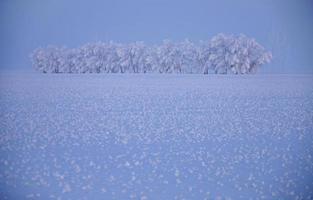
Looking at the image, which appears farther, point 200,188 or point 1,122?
point 1,122

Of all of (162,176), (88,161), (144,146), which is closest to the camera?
(162,176)

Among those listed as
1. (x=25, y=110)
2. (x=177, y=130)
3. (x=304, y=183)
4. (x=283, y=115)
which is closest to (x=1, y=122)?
(x=25, y=110)

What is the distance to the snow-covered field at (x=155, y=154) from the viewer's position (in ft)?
12.5

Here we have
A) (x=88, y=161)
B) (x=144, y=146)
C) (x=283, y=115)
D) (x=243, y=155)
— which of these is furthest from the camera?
(x=283, y=115)

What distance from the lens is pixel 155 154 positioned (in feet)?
15.5

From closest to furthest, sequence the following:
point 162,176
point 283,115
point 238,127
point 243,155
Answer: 1. point 162,176
2. point 243,155
3. point 238,127
4. point 283,115

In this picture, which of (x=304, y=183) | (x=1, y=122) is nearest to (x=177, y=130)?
(x=304, y=183)

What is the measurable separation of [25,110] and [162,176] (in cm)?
467

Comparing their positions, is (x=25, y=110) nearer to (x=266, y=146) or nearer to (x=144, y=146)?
(x=144, y=146)

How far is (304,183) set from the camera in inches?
162

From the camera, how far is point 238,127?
6277 mm

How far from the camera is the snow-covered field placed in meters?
3.82

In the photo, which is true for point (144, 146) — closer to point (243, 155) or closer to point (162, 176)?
point (162, 176)

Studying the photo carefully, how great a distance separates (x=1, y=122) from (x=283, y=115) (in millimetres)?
5504
